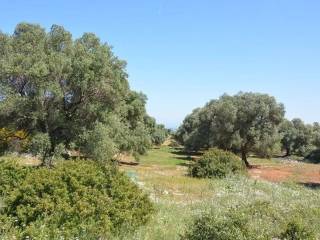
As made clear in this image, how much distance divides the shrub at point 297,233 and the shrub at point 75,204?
11.5ft

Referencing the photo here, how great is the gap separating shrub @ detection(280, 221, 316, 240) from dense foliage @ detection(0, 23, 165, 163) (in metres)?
21.9

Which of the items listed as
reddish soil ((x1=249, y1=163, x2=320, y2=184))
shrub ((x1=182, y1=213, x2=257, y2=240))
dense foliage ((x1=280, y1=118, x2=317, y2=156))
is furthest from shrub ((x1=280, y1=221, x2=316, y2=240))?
dense foliage ((x1=280, y1=118, x2=317, y2=156))

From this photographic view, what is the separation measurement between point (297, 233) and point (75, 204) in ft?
16.6

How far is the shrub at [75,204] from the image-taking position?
10320 millimetres

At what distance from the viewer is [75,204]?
11.1 metres

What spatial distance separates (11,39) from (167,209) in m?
22.7

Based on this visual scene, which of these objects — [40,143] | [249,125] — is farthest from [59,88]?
[249,125]

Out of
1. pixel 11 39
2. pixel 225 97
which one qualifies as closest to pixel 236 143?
pixel 225 97

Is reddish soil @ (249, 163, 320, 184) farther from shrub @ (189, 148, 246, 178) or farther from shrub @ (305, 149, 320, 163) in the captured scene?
shrub @ (305, 149, 320, 163)

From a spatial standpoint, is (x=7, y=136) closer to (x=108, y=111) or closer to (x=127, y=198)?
(x=108, y=111)

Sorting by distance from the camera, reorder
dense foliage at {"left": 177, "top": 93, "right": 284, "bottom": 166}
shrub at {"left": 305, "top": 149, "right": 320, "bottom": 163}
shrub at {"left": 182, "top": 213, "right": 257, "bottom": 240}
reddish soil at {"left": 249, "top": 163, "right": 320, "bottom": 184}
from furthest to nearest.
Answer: shrub at {"left": 305, "top": 149, "right": 320, "bottom": 163} < dense foliage at {"left": 177, "top": 93, "right": 284, "bottom": 166} < reddish soil at {"left": 249, "top": 163, "right": 320, "bottom": 184} < shrub at {"left": 182, "top": 213, "right": 257, "bottom": 240}

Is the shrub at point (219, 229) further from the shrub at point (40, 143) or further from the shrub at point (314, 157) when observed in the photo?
the shrub at point (314, 157)

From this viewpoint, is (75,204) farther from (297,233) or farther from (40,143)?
(40,143)

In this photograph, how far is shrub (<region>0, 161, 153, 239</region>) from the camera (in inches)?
406
